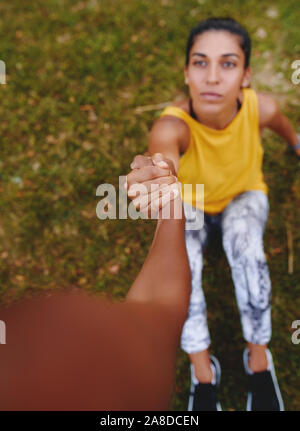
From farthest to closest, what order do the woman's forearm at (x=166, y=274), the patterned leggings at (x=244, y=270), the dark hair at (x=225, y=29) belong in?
the patterned leggings at (x=244, y=270)
the dark hair at (x=225, y=29)
the woman's forearm at (x=166, y=274)

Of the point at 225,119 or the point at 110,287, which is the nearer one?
the point at 225,119

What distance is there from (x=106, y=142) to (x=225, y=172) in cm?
175

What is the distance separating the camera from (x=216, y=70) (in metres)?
2.41

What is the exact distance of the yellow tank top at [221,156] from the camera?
260 cm

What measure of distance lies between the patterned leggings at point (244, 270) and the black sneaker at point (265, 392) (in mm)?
373

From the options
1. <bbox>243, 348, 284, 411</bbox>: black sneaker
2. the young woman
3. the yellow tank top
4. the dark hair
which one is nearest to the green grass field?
<bbox>243, 348, 284, 411</bbox>: black sneaker

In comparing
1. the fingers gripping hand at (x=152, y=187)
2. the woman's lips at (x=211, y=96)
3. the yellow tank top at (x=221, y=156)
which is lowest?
the fingers gripping hand at (x=152, y=187)

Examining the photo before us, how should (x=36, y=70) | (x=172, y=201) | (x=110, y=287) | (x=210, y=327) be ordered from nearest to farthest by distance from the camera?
(x=172, y=201) < (x=210, y=327) < (x=110, y=287) < (x=36, y=70)

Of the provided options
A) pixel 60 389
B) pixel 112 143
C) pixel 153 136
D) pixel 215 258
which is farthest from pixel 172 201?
pixel 112 143

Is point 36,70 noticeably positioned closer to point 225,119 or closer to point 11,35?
point 11,35

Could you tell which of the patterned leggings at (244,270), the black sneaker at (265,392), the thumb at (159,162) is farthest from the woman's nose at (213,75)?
the black sneaker at (265,392)

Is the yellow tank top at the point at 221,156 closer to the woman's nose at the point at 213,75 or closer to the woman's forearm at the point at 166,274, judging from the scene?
the woman's nose at the point at 213,75

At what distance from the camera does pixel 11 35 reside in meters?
4.52

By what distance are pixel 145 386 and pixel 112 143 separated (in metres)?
3.25
